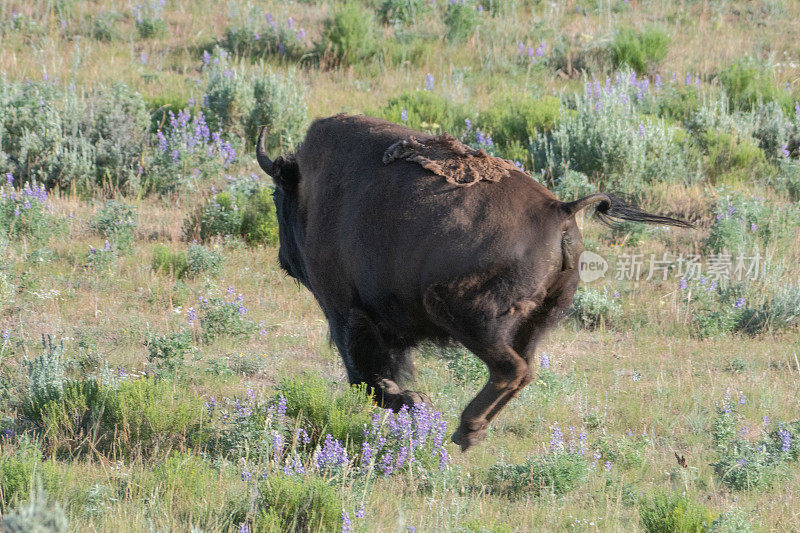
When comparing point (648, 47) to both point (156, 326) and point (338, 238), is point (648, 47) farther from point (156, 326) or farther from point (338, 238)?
point (338, 238)

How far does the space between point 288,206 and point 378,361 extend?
1.24m

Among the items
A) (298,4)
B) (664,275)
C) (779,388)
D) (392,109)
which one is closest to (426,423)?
(779,388)

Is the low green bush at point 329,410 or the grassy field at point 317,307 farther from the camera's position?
the low green bush at point 329,410

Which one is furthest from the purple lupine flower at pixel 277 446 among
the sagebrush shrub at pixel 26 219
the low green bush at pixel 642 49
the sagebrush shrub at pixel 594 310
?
the low green bush at pixel 642 49

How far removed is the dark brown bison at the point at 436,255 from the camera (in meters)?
3.86

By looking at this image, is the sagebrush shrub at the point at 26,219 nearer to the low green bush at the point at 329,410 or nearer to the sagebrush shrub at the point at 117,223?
the sagebrush shrub at the point at 117,223

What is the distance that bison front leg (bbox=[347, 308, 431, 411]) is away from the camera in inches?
184

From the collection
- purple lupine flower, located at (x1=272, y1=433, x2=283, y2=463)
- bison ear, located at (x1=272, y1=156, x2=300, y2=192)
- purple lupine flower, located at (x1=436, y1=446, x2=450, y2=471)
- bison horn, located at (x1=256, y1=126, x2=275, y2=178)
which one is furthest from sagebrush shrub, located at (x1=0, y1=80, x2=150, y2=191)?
purple lupine flower, located at (x1=436, y1=446, x2=450, y2=471)

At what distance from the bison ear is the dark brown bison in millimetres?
382

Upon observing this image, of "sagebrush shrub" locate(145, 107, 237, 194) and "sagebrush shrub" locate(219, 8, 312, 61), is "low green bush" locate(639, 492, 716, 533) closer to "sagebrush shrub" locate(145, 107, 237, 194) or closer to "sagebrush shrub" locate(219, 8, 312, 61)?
"sagebrush shrub" locate(145, 107, 237, 194)

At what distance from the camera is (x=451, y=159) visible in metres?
4.27

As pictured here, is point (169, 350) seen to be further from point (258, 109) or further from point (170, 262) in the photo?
point (258, 109)

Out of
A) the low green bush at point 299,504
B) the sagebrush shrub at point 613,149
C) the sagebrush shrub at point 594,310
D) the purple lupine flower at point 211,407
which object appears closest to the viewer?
the low green bush at point 299,504

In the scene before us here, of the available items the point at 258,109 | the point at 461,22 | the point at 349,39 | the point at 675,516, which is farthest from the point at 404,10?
the point at 675,516
